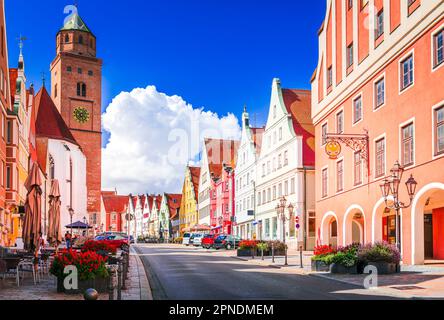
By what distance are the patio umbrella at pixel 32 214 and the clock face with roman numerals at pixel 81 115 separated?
83.8 meters

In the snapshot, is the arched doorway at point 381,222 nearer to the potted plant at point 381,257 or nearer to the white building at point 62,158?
the potted plant at point 381,257

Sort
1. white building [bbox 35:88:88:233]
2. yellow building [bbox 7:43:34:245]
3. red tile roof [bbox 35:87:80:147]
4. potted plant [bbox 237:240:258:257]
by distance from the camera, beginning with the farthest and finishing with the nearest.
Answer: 1. red tile roof [bbox 35:87:80:147]
2. white building [bbox 35:88:88:233]
3. yellow building [bbox 7:43:34:245]
4. potted plant [bbox 237:240:258:257]

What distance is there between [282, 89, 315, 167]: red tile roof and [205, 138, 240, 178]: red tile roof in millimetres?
38022

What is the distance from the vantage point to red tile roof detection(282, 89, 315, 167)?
5162 cm

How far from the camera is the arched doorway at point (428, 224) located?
85.6ft

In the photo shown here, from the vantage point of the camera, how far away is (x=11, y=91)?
46875mm

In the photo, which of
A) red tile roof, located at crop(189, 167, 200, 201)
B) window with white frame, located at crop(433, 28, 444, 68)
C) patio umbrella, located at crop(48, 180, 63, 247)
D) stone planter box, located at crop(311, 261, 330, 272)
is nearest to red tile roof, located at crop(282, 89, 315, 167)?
patio umbrella, located at crop(48, 180, 63, 247)

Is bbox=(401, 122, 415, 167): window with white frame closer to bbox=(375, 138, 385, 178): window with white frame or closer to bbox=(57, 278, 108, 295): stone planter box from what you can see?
bbox=(375, 138, 385, 178): window with white frame

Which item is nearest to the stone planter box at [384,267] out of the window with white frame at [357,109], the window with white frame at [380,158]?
the window with white frame at [380,158]

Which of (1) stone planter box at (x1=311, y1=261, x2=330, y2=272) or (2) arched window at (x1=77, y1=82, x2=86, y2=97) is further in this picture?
(2) arched window at (x1=77, y1=82, x2=86, y2=97)

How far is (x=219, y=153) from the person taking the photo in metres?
95.9

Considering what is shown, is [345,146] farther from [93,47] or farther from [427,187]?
[93,47]

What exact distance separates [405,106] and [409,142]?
1.60 m

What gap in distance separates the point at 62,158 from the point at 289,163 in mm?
39430
